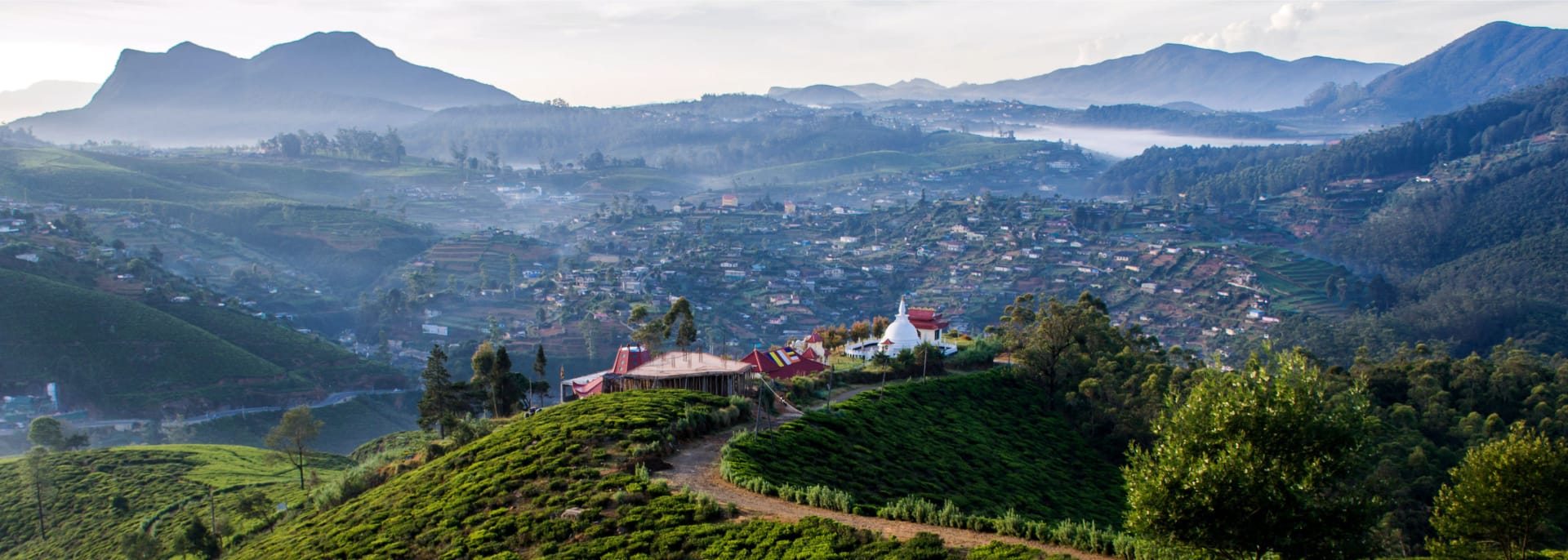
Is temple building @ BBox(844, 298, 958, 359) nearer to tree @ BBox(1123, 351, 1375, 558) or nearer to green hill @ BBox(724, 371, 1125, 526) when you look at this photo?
green hill @ BBox(724, 371, 1125, 526)

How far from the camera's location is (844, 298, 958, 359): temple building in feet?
145

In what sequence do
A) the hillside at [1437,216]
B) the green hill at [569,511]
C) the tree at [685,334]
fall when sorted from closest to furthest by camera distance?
the green hill at [569,511]
the tree at [685,334]
the hillside at [1437,216]

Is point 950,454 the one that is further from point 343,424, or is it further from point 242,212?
point 242,212

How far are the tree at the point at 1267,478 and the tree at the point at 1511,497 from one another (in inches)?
82.8

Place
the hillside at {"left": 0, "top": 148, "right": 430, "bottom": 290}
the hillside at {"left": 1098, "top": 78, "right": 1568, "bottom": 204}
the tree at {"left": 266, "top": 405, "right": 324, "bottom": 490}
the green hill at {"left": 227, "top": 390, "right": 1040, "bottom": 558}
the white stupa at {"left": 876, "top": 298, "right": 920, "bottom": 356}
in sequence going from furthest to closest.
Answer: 1. the hillside at {"left": 1098, "top": 78, "right": 1568, "bottom": 204}
2. the hillside at {"left": 0, "top": 148, "right": 430, "bottom": 290}
3. the white stupa at {"left": 876, "top": 298, "right": 920, "bottom": 356}
4. the tree at {"left": 266, "top": 405, "right": 324, "bottom": 490}
5. the green hill at {"left": 227, "top": 390, "right": 1040, "bottom": 558}

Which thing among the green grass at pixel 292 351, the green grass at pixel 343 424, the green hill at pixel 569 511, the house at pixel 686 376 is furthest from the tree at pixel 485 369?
the green grass at pixel 292 351

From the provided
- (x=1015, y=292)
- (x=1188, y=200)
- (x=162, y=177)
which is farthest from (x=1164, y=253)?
(x=162, y=177)

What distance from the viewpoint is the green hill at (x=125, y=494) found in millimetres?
36344

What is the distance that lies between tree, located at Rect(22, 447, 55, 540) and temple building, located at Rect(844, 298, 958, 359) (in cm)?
3500

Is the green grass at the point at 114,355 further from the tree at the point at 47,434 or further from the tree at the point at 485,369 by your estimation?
the tree at the point at 485,369

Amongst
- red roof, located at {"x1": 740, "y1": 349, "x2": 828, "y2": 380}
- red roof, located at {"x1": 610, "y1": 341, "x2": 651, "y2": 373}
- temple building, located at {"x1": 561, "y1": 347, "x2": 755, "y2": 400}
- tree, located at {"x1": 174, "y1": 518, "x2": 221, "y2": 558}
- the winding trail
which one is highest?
the winding trail

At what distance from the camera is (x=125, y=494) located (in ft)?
134

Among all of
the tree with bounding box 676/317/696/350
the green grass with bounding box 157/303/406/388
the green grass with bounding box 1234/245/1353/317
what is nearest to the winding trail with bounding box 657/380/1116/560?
the tree with bounding box 676/317/696/350

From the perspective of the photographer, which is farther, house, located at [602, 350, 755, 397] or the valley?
house, located at [602, 350, 755, 397]
